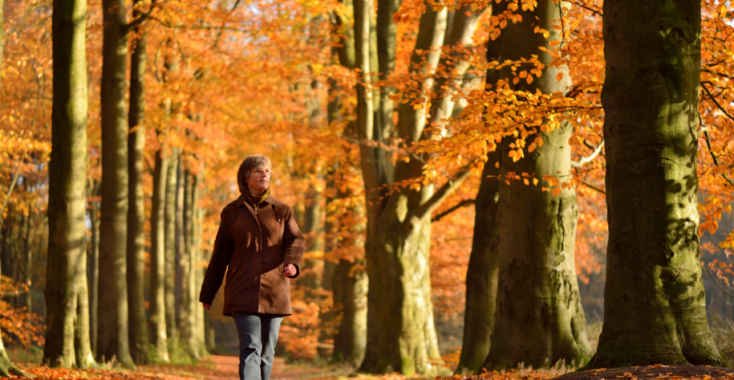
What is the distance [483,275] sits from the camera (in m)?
10.8

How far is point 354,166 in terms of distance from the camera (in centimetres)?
1791

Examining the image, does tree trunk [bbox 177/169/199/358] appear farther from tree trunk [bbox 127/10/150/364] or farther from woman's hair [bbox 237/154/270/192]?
woman's hair [bbox 237/154/270/192]

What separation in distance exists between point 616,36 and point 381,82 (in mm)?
6216

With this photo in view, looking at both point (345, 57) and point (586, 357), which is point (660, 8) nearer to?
point (586, 357)

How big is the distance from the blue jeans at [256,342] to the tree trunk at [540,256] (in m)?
3.60

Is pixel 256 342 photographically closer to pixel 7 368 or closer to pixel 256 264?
pixel 256 264

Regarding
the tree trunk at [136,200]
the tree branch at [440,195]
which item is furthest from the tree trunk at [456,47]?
the tree trunk at [136,200]

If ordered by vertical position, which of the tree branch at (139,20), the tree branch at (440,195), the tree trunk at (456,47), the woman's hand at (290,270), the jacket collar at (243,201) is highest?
the tree branch at (139,20)

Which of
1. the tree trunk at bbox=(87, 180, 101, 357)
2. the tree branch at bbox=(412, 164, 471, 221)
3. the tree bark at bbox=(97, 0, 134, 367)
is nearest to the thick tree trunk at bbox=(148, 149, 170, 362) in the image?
the tree trunk at bbox=(87, 180, 101, 357)

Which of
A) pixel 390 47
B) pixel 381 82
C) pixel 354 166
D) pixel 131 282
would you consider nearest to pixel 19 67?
pixel 131 282

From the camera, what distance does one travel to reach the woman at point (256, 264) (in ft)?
15.5

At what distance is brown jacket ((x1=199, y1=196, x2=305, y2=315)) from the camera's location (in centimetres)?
477

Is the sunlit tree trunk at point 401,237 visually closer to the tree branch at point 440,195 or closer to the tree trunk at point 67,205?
the tree branch at point 440,195

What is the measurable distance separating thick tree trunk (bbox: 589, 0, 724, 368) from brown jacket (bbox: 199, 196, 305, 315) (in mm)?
2416
